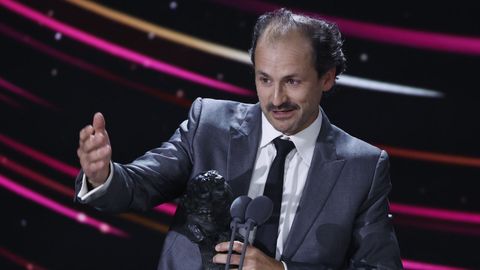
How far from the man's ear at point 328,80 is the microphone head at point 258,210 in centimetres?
62

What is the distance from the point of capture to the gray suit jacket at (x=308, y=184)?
215 cm

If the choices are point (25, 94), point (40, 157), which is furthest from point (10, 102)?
point (40, 157)

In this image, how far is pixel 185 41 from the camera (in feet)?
11.6

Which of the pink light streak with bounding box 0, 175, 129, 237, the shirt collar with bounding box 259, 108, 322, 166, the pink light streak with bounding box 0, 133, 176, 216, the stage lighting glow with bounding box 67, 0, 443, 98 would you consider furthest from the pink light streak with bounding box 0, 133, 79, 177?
the shirt collar with bounding box 259, 108, 322, 166

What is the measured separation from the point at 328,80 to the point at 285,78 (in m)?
0.24

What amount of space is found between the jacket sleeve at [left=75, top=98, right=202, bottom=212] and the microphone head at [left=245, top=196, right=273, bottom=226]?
39 centimetres

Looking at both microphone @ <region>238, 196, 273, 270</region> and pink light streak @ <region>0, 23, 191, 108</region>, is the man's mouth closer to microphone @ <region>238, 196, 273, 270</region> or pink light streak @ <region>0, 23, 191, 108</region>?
microphone @ <region>238, 196, 273, 270</region>

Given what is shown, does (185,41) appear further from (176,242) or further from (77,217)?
(176,242)

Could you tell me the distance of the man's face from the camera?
6.93 ft

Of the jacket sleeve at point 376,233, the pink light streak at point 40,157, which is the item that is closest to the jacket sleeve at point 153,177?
the jacket sleeve at point 376,233

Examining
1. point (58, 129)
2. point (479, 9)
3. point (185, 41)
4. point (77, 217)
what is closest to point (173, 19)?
point (185, 41)

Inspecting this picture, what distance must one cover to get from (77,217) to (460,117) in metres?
1.73

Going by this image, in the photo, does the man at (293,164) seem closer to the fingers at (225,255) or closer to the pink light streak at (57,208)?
the fingers at (225,255)

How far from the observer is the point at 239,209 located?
5.74ft
